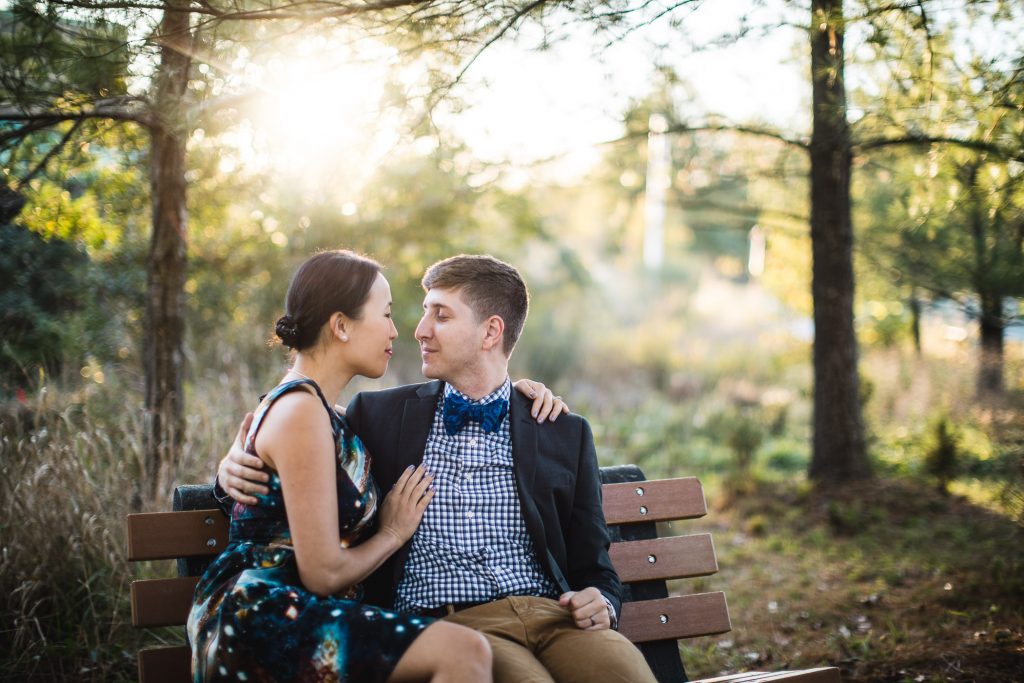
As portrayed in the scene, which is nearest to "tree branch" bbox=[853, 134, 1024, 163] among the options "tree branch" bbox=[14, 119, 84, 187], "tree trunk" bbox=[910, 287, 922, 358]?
"tree branch" bbox=[14, 119, 84, 187]

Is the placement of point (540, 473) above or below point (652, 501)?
above

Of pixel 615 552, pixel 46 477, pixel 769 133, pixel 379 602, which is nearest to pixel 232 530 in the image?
pixel 379 602

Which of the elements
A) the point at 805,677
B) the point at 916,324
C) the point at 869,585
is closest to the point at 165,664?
the point at 805,677

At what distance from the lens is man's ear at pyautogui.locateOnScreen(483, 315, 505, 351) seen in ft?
10.1

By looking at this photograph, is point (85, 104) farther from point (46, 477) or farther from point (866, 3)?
point (866, 3)

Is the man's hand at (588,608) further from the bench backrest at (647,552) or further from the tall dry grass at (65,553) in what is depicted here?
the tall dry grass at (65,553)

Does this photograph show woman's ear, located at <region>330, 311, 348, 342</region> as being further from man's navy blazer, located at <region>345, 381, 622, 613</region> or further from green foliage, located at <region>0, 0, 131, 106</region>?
green foliage, located at <region>0, 0, 131, 106</region>

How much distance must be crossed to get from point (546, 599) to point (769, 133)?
5.07 m

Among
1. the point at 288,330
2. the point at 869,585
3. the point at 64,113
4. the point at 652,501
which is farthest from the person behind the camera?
the point at 869,585

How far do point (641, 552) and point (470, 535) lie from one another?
802mm

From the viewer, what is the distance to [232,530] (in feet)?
8.32

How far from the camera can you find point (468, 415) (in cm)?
295

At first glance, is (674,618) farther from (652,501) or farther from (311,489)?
(311,489)

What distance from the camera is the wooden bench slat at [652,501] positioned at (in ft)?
10.7
